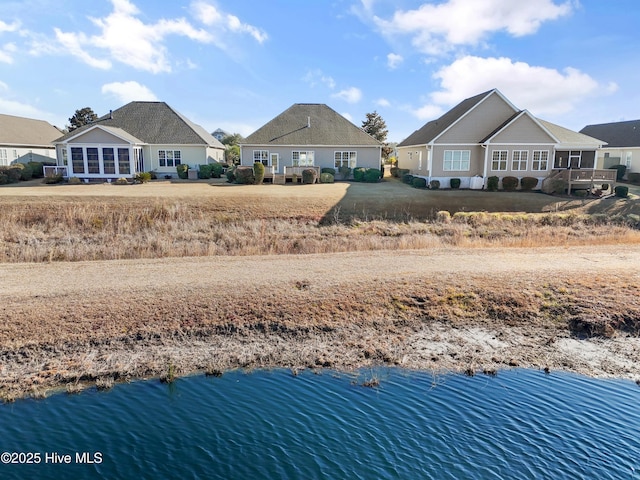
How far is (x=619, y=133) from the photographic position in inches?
1748

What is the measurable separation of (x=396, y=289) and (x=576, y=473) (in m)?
6.46

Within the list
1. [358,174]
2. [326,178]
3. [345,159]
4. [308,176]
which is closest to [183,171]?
[308,176]

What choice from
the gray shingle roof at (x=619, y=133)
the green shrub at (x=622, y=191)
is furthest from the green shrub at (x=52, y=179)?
the gray shingle roof at (x=619, y=133)

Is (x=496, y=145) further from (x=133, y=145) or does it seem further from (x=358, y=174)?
(x=133, y=145)

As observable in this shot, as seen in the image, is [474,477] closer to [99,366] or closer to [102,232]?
[99,366]

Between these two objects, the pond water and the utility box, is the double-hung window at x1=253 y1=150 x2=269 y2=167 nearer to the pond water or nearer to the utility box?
the utility box

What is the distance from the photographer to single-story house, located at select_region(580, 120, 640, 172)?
136 feet

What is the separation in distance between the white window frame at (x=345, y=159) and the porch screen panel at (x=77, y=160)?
19.9 m

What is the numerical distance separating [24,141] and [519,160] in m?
44.1

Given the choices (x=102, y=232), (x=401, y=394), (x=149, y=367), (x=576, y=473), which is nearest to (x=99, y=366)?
(x=149, y=367)

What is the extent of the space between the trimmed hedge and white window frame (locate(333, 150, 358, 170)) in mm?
11344

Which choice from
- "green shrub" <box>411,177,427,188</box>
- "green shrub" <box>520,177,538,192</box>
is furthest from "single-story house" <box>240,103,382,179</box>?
"green shrub" <box>520,177,538,192</box>

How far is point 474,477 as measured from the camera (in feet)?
20.0

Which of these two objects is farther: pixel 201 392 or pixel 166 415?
pixel 201 392
